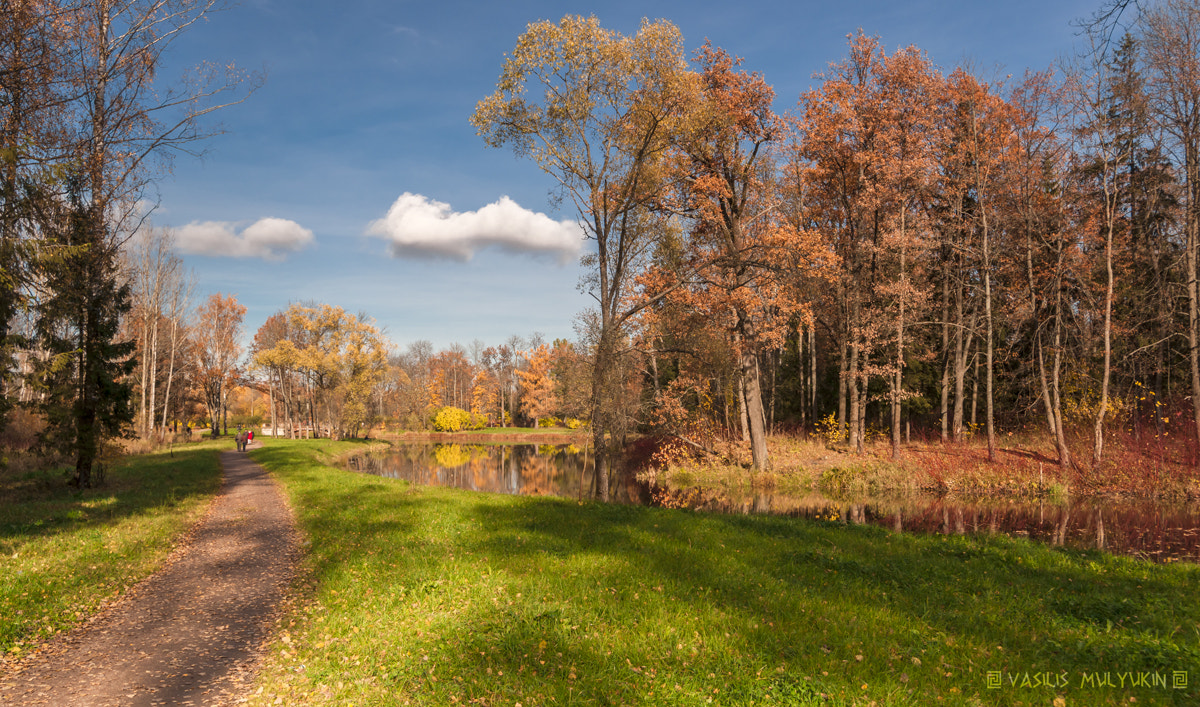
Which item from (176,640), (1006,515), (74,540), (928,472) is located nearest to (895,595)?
(176,640)

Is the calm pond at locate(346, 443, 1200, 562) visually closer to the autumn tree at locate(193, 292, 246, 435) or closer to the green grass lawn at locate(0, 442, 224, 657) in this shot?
the green grass lawn at locate(0, 442, 224, 657)

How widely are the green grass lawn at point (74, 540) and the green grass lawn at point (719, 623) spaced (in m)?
2.50

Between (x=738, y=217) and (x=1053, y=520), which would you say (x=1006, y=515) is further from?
(x=738, y=217)

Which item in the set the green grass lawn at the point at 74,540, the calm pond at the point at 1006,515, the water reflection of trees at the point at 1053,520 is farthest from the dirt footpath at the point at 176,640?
the water reflection of trees at the point at 1053,520

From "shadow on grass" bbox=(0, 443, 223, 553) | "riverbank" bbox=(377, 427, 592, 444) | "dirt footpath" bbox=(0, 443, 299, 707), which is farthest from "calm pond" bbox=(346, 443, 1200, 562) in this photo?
"riverbank" bbox=(377, 427, 592, 444)

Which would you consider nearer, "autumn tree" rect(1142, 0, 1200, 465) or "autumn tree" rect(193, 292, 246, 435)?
"autumn tree" rect(1142, 0, 1200, 465)

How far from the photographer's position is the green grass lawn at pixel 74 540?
6383mm

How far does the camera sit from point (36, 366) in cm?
1383

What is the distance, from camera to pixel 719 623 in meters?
5.68

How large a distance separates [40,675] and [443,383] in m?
79.1

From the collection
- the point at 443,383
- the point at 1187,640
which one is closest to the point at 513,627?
the point at 1187,640

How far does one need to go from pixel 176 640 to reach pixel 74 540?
5.26 m

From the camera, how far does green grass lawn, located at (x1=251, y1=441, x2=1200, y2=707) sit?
458 cm

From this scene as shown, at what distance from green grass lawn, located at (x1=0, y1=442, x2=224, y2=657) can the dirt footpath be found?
1.22ft
